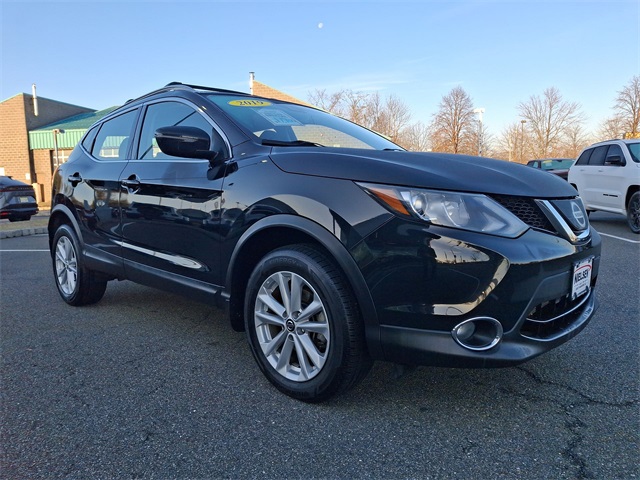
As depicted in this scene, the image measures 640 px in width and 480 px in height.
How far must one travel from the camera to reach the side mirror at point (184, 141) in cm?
267

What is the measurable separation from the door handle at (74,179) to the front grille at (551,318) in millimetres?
3637

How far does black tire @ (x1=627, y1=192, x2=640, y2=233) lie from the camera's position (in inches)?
338

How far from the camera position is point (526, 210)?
214 centimetres

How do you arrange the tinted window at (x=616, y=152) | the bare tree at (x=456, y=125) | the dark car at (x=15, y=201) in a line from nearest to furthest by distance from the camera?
the tinted window at (x=616, y=152) → the dark car at (x=15, y=201) → the bare tree at (x=456, y=125)

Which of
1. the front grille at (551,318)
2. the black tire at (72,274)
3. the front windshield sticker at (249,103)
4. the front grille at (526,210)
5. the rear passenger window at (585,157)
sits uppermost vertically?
the front windshield sticker at (249,103)

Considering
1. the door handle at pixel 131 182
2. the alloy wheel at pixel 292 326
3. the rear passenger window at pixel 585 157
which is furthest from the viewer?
the rear passenger window at pixel 585 157

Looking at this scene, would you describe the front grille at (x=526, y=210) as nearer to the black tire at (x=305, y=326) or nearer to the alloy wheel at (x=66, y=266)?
the black tire at (x=305, y=326)

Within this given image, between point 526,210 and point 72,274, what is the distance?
3.80 meters

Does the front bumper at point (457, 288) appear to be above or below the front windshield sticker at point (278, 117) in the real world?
below

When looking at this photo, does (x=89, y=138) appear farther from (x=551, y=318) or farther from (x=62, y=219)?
(x=551, y=318)

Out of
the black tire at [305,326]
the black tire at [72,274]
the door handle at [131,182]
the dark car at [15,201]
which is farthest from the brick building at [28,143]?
the black tire at [305,326]

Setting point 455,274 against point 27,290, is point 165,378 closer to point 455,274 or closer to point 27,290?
point 455,274

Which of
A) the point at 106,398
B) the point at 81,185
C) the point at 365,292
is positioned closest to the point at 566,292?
the point at 365,292

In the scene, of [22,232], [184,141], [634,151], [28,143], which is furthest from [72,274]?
[28,143]
